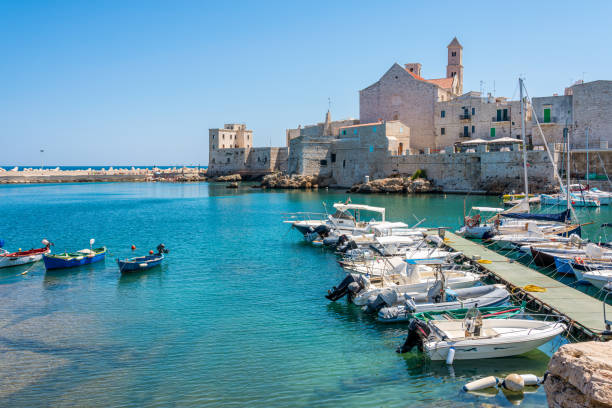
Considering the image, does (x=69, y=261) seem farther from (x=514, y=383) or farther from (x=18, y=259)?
(x=514, y=383)

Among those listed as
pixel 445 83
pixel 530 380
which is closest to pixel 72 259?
pixel 530 380

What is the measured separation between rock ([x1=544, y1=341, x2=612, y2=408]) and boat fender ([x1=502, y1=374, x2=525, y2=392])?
14.2 ft

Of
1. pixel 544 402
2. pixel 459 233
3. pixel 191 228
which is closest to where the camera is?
pixel 544 402

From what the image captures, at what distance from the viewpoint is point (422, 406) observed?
8391mm

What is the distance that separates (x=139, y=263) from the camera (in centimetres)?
1844

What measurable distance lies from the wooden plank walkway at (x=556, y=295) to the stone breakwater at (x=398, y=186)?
2963cm

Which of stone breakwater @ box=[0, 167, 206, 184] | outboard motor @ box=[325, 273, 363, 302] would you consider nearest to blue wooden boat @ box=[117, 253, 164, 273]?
outboard motor @ box=[325, 273, 363, 302]

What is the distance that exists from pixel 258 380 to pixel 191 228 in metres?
22.0

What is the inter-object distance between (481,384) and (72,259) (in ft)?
53.5

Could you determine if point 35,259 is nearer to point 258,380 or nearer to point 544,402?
point 258,380

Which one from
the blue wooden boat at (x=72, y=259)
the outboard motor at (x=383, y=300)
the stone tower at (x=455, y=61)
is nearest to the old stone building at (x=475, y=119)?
the stone tower at (x=455, y=61)

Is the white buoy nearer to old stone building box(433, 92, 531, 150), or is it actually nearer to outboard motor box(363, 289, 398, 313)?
outboard motor box(363, 289, 398, 313)

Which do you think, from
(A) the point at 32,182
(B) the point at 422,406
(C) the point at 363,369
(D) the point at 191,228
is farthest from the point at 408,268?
(A) the point at 32,182

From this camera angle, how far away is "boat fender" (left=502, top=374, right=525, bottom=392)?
336 inches
